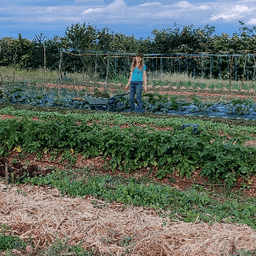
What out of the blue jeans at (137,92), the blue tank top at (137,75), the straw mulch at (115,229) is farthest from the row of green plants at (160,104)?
the straw mulch at (115,229)

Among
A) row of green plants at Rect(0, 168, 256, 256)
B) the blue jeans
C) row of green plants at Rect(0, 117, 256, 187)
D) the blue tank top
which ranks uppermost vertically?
the blue tank top

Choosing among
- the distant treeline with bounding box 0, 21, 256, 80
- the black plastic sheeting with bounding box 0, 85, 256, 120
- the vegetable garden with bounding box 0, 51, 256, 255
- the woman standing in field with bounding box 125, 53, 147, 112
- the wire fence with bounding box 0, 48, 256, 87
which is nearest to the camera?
the vegetable garden with bounding box 0, 51, 256, 255

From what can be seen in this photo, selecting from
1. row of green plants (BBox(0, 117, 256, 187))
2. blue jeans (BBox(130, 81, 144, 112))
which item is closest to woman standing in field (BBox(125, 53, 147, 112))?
blue jeans (BBox(130, 81, 144, 112))

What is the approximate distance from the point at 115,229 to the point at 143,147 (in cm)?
224

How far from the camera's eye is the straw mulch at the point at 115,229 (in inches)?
121

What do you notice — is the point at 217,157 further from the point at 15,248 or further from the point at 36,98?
the point at 36,98

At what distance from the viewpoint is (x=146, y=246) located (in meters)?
3.07

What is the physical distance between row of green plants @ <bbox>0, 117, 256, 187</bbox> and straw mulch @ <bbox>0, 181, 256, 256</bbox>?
159 centimetres

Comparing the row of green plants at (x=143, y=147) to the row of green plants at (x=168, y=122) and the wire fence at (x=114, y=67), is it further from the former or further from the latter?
the wire fence at (x=114, y=67)

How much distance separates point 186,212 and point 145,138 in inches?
69.2

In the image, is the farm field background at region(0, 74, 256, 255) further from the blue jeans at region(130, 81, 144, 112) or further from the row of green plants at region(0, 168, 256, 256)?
the blue jeans at region(130, 81, 144, 112)

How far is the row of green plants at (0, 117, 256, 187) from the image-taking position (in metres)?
5.16

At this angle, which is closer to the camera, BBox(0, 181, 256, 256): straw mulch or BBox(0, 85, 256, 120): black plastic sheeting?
BBox(0, 181, 256, 256): straw mulch

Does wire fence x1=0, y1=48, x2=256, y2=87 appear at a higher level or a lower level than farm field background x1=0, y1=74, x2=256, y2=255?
higher
